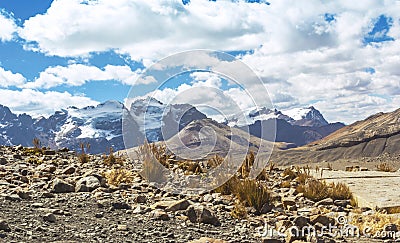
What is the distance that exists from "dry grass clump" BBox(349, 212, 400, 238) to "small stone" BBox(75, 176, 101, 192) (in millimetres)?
5727

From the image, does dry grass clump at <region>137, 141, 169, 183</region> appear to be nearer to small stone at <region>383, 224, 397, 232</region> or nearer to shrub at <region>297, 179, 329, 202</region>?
shrub at <region>297, 179, 329, 202</region>

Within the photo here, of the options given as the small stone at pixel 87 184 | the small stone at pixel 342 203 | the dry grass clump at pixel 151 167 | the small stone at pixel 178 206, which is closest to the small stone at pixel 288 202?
the small stone at pixel 342 203

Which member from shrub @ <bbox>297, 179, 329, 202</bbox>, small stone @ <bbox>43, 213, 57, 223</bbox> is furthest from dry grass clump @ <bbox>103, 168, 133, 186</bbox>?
shrub @ <bbox>297, 179, 329, 202</bbox>

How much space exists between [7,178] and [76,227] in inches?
187

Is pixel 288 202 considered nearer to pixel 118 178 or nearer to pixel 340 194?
pixel 340 194

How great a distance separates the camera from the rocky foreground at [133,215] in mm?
6735

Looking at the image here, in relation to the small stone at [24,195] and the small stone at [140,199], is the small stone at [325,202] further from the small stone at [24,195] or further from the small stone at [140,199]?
the small stone at [24,195]

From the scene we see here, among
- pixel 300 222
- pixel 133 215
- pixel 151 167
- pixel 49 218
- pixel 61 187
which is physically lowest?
pixel 300 222

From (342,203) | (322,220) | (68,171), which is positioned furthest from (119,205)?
(342,203)

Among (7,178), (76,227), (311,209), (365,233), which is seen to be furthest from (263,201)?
(7,178)

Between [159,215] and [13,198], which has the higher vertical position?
[13,198]

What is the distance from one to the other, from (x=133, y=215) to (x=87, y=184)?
2603 mm

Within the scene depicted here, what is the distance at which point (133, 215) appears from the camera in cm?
816

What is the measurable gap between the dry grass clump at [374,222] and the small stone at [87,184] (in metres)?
5.73
